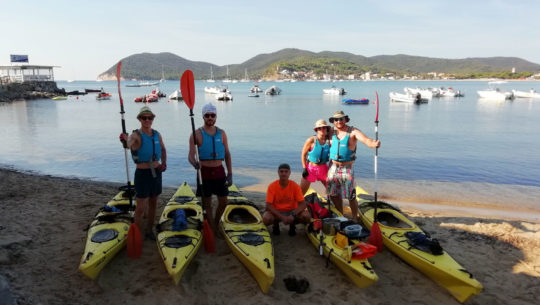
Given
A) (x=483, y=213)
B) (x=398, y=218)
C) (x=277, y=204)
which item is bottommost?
(x=483, y=213)

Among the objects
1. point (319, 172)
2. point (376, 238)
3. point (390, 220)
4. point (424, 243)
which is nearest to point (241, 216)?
point (319, 172)

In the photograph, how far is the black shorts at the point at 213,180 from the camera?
5.29 meters

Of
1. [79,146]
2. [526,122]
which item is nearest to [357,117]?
[526,122]

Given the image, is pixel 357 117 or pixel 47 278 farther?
pixel 357 117

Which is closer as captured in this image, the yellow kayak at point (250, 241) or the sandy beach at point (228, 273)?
the sandy beach at point (228, 273)

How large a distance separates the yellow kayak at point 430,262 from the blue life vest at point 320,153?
1370mm

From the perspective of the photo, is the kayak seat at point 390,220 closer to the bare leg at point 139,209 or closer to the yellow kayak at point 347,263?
the yellow kayak at point 347,263

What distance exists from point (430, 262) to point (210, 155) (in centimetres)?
346

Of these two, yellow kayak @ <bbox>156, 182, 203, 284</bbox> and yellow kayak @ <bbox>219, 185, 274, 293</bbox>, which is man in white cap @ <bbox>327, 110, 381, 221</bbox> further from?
yellow kayak @ <bbox>156, 182, 203, 284</bbox>

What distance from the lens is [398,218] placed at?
244 inches

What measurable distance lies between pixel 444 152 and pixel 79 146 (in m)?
18.6

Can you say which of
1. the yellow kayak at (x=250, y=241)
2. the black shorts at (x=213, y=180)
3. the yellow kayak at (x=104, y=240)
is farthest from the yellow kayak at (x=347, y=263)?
the yellow kayak at (x=104, y=240)

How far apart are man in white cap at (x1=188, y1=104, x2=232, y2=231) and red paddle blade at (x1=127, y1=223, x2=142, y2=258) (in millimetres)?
1065

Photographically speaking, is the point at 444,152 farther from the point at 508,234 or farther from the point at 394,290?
the point at 394,290
